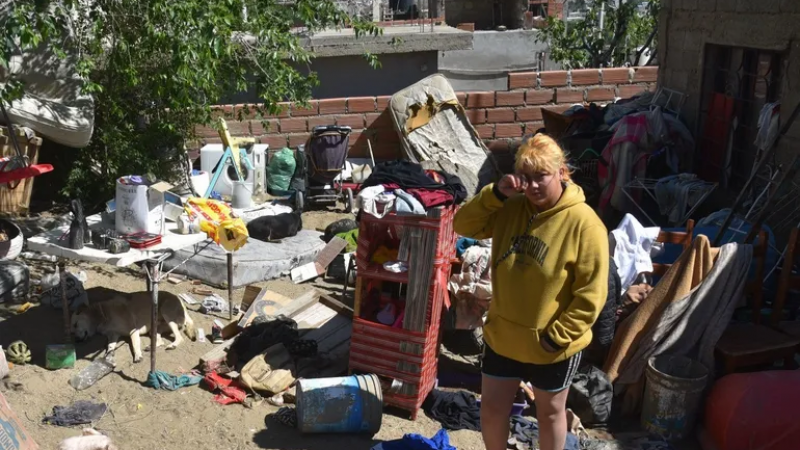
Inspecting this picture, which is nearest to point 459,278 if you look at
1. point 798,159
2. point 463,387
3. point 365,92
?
point 463,387

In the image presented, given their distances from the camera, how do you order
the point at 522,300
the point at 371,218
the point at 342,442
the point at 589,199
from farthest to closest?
the point at 589,199
the point at 371,218
the point at 342,442
the point at 522,300

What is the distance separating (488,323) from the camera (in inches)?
157

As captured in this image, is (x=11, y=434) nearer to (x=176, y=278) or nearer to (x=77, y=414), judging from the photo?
(x=77, y=414)

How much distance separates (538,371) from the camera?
386 cm

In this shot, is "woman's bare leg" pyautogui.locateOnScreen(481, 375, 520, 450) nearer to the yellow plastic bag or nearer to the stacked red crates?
the stacked red crates

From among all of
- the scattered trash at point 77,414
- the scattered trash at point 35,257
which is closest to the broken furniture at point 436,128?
the scattered trash at point 35,257

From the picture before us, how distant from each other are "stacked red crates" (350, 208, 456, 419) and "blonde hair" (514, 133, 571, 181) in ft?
4.80

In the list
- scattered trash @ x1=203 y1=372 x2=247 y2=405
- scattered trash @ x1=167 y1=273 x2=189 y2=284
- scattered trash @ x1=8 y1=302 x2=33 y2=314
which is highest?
scattered trash @ x1=8 y1=302 x2=33 y2=314

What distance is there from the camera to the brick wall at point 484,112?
10367mm

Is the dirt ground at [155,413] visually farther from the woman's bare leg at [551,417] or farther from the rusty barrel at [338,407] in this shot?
the woman's bare leg at [551,417]

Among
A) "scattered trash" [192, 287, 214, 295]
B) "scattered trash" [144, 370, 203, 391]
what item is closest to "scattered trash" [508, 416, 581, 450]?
"scattered trash" [144, 370, 203, 391]

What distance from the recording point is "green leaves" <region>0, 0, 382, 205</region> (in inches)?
243

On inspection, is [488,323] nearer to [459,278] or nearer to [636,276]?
[459,278]

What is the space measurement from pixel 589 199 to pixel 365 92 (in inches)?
201
